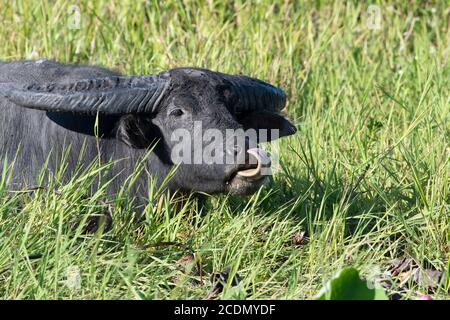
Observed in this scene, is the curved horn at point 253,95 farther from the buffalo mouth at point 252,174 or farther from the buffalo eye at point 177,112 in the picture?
the buffalo mouth at point 252,174

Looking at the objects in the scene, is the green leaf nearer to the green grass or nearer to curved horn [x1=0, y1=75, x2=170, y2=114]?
the green grass

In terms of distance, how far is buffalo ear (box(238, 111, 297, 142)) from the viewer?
6.20 m

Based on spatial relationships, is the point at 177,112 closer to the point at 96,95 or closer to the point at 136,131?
the point at 136,131

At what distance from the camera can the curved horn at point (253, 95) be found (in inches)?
238

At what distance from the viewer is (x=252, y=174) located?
5.48 metres

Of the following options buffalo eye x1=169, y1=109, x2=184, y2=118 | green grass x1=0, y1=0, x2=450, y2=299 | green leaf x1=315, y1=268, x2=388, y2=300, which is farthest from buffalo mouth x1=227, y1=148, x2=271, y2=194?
green leaf x1=315, y1=268, x2=388, y2=300

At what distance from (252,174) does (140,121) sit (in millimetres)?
843

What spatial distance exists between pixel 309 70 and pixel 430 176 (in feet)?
8.12

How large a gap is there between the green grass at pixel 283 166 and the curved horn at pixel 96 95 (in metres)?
0.46

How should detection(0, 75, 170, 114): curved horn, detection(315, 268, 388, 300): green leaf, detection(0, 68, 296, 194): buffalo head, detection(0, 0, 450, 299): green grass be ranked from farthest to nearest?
detection(0, 75, 170, 114): curved horn < detection(0, 68, 296, 194): buffalo head < detection(0, 0, 450, 299): green grass < detection(315, 268, 388, 300): green leaf

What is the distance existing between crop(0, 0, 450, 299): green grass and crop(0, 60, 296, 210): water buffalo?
262mm

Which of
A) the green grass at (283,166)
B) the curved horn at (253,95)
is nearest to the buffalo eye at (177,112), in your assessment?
the curved horn at (253,95)

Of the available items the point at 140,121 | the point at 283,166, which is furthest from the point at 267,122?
the point at 140,121

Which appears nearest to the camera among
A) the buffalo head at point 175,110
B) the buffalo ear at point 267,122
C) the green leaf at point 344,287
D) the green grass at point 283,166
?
the green leaf at point 344,287
